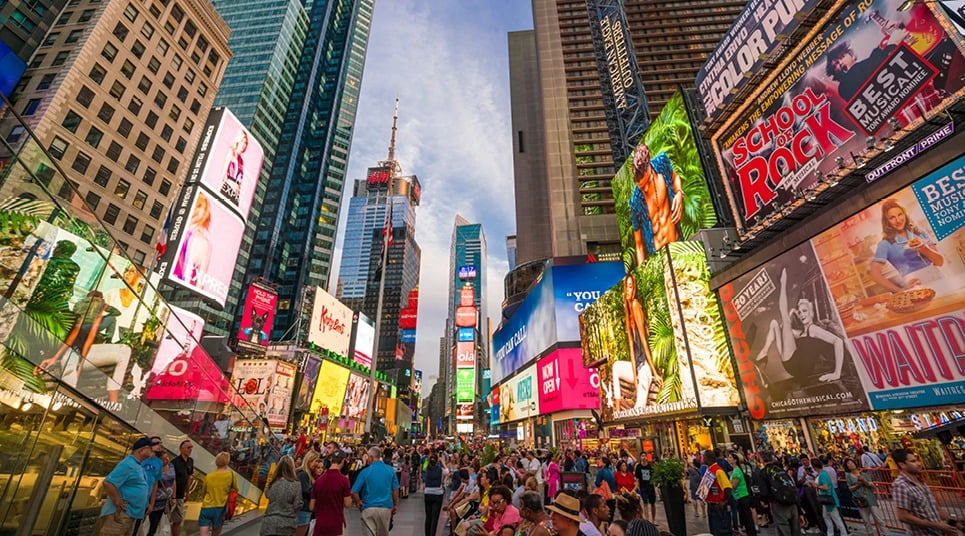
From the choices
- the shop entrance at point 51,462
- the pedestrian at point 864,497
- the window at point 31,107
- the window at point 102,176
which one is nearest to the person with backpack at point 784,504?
the pedestrian at point 864,497

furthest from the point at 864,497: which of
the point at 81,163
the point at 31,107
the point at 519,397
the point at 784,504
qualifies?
the point at 31,107

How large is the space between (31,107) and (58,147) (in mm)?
5152

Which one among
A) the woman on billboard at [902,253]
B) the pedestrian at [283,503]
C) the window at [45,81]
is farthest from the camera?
the window at [45,81]

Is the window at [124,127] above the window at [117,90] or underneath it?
underneath

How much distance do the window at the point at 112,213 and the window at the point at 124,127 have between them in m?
7.77

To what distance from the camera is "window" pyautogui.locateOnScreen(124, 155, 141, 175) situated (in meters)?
42.9

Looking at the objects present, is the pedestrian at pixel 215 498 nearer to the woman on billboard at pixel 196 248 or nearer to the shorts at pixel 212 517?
the shorts at pixel 212 517

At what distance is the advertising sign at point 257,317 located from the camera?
4284cm

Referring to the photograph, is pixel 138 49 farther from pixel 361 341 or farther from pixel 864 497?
pixel 864 497

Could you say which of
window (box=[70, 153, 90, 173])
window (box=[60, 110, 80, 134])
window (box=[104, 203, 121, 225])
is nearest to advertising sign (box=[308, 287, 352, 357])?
window (box=[104, 203, 121, 225])

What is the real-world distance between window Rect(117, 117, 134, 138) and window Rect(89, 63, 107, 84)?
12.3 feet

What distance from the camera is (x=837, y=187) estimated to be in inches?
626

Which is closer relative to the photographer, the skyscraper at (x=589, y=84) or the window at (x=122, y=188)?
the window at (x=122, y=188)

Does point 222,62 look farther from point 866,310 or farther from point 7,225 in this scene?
point 866,310
